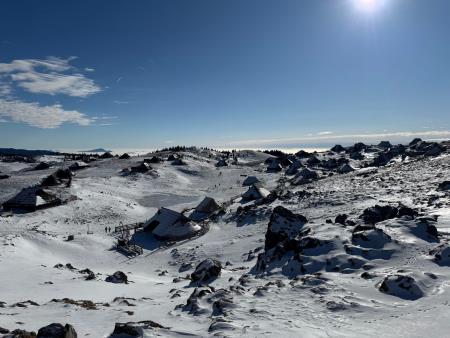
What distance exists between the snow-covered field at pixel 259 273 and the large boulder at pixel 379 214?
225 millimetres

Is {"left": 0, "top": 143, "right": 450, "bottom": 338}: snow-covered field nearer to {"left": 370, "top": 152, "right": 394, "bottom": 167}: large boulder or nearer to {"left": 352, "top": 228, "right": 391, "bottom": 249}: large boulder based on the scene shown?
{"left": 352, "top": 228, "right": 391, "bottom": 249}: large boulder

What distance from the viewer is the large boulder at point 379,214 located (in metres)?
27.9

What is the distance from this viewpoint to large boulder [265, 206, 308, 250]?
26.7 m

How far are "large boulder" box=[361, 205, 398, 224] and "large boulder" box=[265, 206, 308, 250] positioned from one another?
444 cm

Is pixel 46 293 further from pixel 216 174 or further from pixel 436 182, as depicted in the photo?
pixel 216 174

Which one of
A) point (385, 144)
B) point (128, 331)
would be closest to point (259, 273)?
point (128, 331)

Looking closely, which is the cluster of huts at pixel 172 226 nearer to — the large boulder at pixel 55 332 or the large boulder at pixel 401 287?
the large boulder at pixel 401 287

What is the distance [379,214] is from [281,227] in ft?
22.8

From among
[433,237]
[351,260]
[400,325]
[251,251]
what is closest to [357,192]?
[251,251]

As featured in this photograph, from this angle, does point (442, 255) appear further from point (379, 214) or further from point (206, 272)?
point (206, 272)

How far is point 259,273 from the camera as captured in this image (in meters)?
21.9

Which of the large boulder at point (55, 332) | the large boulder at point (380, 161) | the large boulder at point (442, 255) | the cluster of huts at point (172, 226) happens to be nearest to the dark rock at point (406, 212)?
the large boulder at point (442, 255)

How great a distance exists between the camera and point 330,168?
9269cm

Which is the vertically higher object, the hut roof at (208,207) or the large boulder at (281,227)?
the large boulder at (281,227)
